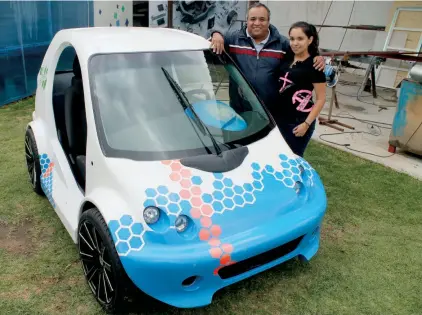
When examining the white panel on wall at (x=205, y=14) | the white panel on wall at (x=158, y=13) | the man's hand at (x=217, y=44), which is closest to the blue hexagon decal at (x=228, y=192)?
the man's hand at (x=217, y=44)

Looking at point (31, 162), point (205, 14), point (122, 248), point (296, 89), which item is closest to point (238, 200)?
point (122, 248)

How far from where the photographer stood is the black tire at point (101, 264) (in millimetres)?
2021

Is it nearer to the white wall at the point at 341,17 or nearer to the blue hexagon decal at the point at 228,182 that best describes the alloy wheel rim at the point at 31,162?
the blue hexagon decal at the point at 228,182

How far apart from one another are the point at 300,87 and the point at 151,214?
1701 mm

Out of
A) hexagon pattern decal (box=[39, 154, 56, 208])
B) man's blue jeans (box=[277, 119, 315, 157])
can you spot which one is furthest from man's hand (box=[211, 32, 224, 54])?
hexagon pattern decal (box=[39, 154, 56, 208])

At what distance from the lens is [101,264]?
2.19 metres

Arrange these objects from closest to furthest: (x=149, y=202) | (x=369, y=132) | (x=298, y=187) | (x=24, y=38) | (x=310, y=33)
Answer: (x=149, y=202) < (x=298, y=187) < (x=310, y=33) < (x=369, y=132) < (x=24, y=38)

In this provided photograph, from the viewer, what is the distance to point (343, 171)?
14.9 ft

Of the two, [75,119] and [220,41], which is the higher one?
[220,41]

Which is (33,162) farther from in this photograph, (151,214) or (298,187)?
(298,187)

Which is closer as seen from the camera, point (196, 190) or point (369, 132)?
point (196, 190)

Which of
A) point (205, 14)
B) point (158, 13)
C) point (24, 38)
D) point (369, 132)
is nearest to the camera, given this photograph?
point (369, 132)

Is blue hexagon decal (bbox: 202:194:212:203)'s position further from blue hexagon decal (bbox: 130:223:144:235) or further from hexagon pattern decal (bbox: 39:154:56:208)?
hexagon pattern decal (bbox: 39:154:56:208)

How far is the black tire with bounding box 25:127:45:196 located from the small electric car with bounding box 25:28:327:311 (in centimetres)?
26
